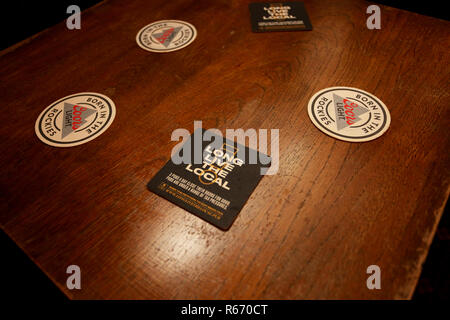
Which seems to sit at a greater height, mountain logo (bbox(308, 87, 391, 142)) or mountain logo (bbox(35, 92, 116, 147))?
mountain logo (bbox(35, 92, 116, 147))

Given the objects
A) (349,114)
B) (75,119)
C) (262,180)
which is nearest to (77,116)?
(75,119)

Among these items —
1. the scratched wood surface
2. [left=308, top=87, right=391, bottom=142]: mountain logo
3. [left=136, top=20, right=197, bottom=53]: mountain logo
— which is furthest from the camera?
[left=136, top=20, right=197, bottom=53]: mountain logo

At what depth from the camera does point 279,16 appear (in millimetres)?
1432

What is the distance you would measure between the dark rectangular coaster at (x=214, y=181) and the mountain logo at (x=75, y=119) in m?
0.32

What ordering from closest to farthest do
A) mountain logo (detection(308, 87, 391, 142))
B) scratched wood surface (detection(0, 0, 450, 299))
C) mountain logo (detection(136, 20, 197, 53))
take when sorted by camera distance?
scratched wood surface (detection(0, 0, 450, 299)) → mountain logo (detection(308, 87, 391, 142)) → mountain logo (detection(136, 20, 197, 53))

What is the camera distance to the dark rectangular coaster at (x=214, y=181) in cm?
80

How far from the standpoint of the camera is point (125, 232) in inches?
30.1

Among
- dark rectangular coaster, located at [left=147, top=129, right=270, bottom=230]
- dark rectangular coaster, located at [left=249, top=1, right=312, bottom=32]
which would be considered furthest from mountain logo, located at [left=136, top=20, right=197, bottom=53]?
dark rectangular coaster, located at [left=147, top=129, right=270, bottom=230]

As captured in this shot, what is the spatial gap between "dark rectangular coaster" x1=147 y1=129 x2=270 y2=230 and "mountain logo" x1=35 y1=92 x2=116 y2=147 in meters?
0.32

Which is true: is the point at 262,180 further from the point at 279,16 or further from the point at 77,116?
the point at 279,16

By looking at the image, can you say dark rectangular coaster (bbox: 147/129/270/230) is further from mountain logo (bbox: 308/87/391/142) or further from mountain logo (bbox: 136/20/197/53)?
mountain logo (bbox: 136/20/197/53)

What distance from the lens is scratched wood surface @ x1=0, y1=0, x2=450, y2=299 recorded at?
70cm

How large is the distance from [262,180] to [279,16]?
0.99 metres
